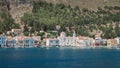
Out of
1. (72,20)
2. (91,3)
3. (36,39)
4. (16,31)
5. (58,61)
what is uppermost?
(91,3)

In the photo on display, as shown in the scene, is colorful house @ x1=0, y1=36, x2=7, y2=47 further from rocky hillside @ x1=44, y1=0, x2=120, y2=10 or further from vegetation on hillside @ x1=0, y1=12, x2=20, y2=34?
rocky hillside @ x1=44, y1=0, x2=120, y2=10

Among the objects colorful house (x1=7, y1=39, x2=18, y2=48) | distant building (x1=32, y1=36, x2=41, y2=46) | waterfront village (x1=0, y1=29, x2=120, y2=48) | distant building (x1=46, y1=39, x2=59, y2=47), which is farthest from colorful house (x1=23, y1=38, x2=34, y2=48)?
distant building (x1=46, y1=39, x2=59, y2=47)

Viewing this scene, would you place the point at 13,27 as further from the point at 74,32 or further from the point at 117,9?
the point at 117,9

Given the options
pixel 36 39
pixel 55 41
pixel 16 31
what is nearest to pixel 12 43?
pixel 16 31

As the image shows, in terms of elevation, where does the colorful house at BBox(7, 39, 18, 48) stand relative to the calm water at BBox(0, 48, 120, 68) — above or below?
below

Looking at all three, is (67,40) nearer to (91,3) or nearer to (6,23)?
(6,23)

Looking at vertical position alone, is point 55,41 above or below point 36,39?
below

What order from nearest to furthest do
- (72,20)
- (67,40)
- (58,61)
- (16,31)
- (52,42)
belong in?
1. (58,61)
2. (52,42)
3. (67,40)
4. (16,31)
5. (72,20)

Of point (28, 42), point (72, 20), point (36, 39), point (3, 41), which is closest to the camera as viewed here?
point (3, 41)

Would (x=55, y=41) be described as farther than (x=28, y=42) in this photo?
Yes
